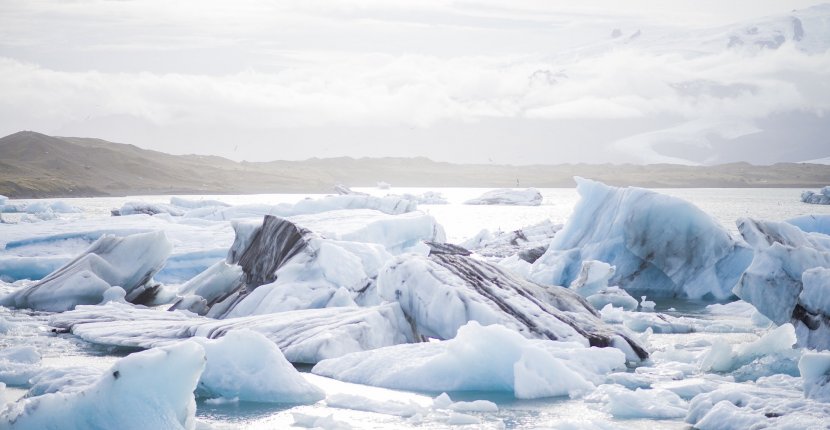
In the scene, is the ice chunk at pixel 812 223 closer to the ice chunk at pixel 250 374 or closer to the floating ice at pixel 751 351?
the floating ice at pixel 751 351

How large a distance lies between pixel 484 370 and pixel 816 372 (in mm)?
3113

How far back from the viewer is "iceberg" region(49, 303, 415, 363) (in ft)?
34.7

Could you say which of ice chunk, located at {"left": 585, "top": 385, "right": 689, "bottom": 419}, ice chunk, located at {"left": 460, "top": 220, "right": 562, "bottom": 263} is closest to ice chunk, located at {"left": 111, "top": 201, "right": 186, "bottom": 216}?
ice chunk, located at {"left": 460, "top": 220, "right": 562, "bottom": 263}

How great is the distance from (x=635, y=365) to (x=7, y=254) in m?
14.9

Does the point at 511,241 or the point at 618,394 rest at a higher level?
the point at 618,394

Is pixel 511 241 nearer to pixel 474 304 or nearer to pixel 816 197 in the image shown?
pixel 474 304

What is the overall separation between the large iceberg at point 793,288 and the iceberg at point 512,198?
195 feet

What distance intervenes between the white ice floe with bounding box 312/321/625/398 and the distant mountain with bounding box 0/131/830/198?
6897 centimetres

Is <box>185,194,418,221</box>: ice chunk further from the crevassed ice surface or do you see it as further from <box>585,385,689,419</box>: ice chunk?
<box>585,385,689,419</box>: ice chunk

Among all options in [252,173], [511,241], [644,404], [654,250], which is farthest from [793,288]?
[252,173]

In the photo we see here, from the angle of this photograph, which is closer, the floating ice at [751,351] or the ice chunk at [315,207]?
the floating ice at [751,351]

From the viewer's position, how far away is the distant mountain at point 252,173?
Result: 85.2 m

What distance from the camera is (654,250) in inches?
744

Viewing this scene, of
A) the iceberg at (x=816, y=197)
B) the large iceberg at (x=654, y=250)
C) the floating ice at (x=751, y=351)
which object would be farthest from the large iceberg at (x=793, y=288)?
the iceberg at (x=816, y=197)
